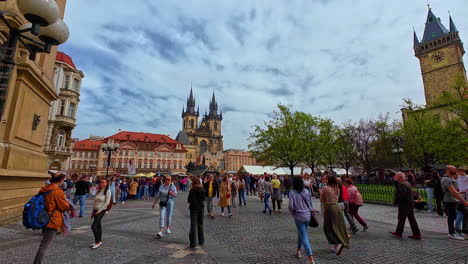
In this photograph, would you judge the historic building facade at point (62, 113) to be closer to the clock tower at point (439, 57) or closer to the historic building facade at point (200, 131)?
the clock tower at point (439, 57)

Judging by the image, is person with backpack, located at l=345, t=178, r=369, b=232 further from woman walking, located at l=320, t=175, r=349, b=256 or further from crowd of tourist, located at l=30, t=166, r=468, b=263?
woman walking, located at l=320, t=175, r=349, b=256

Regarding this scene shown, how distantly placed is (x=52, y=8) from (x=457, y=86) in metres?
34.9

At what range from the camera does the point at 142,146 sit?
78.4 m

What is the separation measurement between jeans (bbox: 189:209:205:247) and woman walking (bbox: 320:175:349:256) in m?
3.15

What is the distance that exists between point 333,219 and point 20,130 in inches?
415

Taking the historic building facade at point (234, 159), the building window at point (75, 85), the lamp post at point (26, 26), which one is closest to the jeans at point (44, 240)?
the lamp post at point (26, 26)

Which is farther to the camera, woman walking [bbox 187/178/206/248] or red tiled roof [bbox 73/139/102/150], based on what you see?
red tiled roof [bbox 73/139/102/150]

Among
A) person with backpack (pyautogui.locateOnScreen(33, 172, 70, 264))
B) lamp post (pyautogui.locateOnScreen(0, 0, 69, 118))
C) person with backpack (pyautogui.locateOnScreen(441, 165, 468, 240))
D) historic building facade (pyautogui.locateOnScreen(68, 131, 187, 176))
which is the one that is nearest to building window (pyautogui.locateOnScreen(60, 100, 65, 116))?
lamp post (pyautogui.locateOnScreen(0, 0, 69, 118))

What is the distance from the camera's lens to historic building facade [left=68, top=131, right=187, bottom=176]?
229ft

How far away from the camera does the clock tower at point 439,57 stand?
50.1m

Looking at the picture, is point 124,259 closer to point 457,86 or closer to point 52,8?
point 52,8

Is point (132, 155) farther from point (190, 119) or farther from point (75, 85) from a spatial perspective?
point (190, 119)

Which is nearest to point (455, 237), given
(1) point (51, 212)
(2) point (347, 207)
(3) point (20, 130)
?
(2) point (347, 207)

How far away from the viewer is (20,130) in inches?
329
